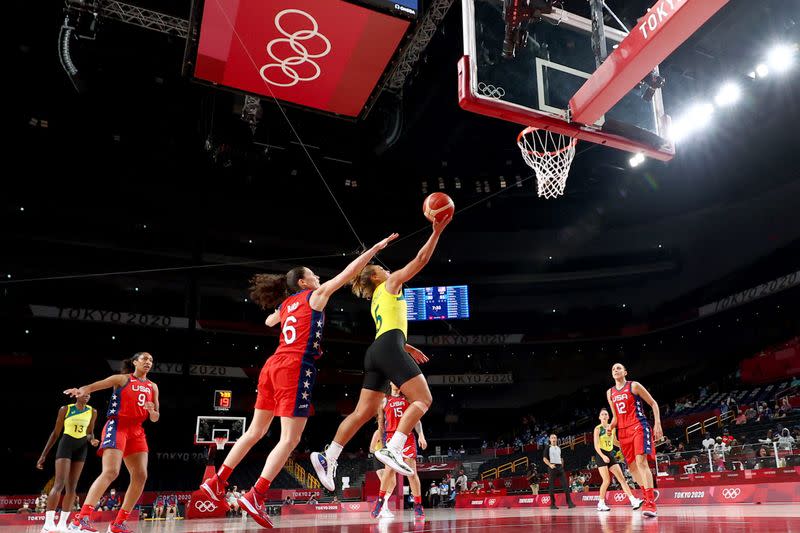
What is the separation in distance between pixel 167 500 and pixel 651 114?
19504mm

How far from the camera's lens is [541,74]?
280 inches

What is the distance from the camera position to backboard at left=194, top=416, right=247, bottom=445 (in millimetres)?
15617

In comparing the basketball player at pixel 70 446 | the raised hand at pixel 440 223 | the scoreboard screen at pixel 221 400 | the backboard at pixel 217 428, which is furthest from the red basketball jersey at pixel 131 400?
the scoreboard screen at pixel 221 400

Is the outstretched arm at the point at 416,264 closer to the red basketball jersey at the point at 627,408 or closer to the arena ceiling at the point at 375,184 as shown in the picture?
the red basketball jersey at the point at 627,408

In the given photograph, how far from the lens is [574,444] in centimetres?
2359

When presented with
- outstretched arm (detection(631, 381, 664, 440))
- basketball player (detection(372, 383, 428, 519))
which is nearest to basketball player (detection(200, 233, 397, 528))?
basketball player (detection(372, 383, 428, 519))

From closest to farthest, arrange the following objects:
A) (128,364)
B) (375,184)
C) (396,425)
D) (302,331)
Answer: (302,331) → (128,364) → (396,425) → (375,184)

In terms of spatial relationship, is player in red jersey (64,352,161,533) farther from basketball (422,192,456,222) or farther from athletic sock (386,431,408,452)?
basketball (422,192,456,222)

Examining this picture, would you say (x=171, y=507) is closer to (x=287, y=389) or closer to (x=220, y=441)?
(x=220, y=441)

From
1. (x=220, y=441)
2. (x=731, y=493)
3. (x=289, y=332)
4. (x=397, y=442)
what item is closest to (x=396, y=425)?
(x=397, y=442)

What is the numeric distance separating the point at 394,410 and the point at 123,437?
13.9 feet

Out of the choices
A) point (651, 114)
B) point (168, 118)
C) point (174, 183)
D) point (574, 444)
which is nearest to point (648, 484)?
point (651, 114)

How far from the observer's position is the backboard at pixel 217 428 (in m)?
15.6

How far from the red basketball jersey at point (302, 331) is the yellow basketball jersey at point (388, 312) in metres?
0.86
